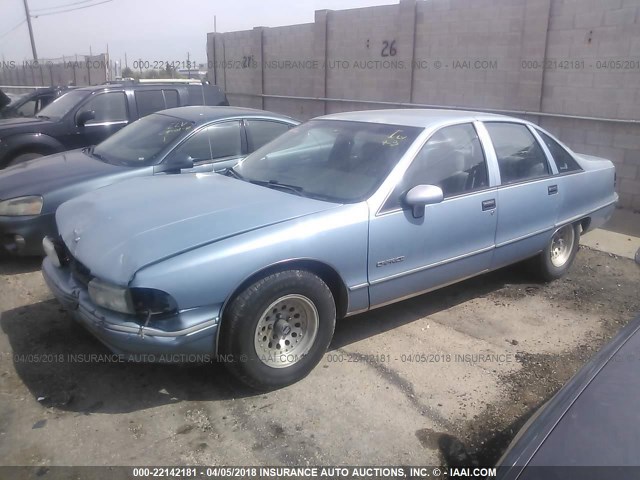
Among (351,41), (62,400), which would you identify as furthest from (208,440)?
(351,41)

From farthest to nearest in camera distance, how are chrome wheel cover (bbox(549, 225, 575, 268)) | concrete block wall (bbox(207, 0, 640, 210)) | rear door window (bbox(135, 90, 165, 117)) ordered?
rear door window (bbox(135, 90, 165, 117)) < concrete block wall (bbox(207, 0, 640, 210)) < chrome wheel cover (bbox(549, 225, 575, 268))

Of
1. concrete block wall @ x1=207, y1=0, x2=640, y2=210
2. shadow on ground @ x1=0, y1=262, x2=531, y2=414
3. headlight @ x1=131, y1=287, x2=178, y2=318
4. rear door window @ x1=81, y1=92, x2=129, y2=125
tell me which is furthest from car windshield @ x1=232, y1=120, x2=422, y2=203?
concrete block wall @ x1=207, y1=0, x2=640, y2=210

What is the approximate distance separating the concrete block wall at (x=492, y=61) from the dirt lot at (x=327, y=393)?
4110mm

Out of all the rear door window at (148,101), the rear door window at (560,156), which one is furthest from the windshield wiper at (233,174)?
the rear door window at (148,101)

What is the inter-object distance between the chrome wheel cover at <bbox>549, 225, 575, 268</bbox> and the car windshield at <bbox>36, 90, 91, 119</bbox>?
254 inches

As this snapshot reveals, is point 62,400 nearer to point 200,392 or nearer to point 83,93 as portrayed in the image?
point 200,392

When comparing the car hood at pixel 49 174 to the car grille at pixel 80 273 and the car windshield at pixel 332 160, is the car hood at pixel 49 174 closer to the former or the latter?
the car windshield at pixel 332 160

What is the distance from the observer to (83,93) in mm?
7977

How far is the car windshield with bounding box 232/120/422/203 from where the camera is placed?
12.2 feet

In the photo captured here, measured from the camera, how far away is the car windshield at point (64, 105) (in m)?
7.79

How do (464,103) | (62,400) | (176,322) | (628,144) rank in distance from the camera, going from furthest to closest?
(464,103) → (628,144) → (62,400) → (176,322)

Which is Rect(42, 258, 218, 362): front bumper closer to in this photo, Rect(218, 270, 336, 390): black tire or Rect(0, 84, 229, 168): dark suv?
Rect(218, 270, 336, 390): black tire

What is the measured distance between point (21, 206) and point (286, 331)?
9.74 ft

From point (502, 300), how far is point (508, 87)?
5.46 metres
